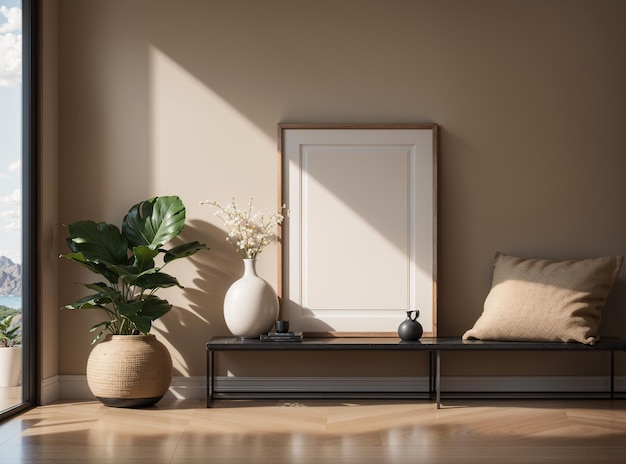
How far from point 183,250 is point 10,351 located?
1.16 meters

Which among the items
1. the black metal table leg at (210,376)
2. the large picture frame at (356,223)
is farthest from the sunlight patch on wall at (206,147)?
the black metal table leg at (210,376)

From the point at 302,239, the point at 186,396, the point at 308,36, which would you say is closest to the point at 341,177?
the point at 302,239

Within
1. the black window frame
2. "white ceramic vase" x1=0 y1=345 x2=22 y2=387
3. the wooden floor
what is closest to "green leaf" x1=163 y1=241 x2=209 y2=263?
the black window frame

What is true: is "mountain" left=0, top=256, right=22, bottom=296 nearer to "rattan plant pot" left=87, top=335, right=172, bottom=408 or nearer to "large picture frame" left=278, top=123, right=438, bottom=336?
"rattan plant pot" left=87, top=335, right=172, bottom=408

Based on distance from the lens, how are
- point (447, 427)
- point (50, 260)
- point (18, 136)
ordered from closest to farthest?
1. point (447, 427)
2. point (18, 136)
3. point (50, 260)

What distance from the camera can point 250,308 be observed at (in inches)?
201

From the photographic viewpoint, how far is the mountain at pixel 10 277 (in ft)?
15.1

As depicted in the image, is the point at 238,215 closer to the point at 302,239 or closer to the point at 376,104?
the point at 302,239

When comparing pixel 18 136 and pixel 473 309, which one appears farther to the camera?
pixel 473 309

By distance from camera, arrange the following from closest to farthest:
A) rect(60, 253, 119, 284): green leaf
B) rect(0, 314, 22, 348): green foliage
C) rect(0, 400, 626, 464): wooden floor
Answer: rect(0, 400, 626, 464): wooden floor < rect(0, 314, 22, 348): green foliage < rect(60, 253, 119, 284): green leaf

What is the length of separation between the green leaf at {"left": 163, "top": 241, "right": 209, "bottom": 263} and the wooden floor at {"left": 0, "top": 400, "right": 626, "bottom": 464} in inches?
35.7

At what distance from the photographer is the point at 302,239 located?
5406 mm

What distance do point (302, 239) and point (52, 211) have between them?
1.59 m

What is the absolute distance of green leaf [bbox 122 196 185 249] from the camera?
16.8ft
